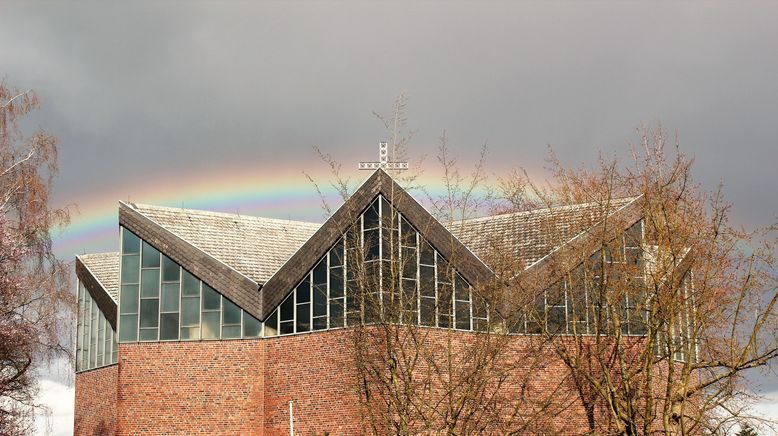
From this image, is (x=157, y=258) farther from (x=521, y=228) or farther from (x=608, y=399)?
(x=608, y=399)

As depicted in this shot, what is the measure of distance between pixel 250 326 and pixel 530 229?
10.3 metres

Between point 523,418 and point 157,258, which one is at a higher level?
point 157,258

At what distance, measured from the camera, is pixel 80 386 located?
39.9 metres

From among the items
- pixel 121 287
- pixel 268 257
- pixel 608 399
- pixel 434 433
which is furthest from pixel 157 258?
pixel 608 399

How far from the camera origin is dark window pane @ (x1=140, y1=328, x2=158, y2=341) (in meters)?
35.0

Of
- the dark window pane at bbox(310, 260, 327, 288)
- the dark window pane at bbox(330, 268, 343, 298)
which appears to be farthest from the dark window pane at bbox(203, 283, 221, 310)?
the dark window pane at bbox(330, 268, 343, 298)

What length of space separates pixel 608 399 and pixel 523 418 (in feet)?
10.8

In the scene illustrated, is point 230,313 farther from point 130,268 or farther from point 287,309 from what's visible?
point 130,268

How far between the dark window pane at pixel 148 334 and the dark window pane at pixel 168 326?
0.21m

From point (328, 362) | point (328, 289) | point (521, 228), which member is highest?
point (521, 228)

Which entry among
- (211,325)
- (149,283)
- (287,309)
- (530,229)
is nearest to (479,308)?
(530,229)

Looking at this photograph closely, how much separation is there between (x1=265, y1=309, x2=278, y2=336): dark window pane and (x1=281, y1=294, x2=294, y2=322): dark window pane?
274 mm

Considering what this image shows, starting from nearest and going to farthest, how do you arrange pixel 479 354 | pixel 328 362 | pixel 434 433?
pixel 479 354 → pixel 434 433 → pixel 328 362

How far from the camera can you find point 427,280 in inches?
1261
